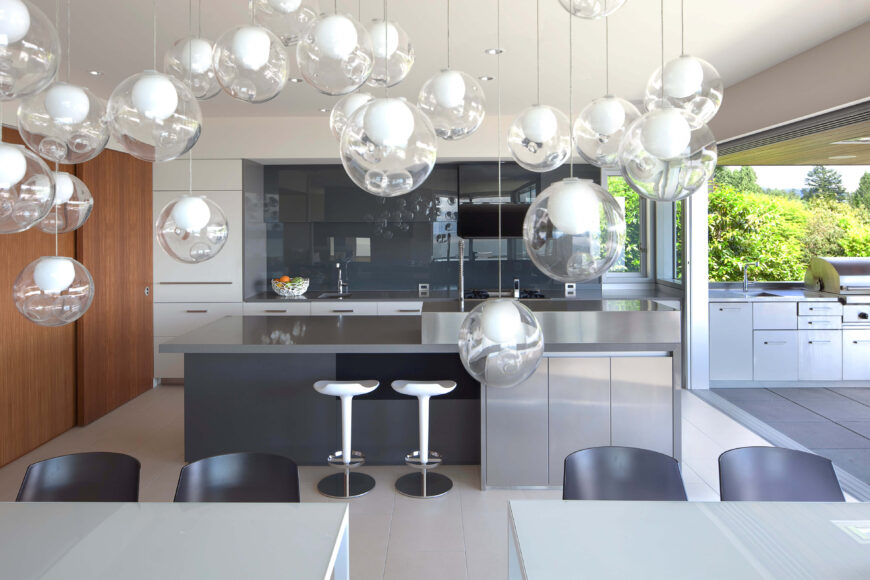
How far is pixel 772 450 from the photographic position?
2.35m

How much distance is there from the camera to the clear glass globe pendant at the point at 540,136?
169 cm

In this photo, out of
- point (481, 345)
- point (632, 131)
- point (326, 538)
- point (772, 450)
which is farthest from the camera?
point (772, 450)

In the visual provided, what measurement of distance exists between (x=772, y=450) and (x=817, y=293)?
500cm

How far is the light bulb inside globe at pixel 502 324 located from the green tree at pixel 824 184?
283 inches

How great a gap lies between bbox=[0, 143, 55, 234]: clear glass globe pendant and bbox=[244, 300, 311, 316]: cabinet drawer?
5027 millimetres

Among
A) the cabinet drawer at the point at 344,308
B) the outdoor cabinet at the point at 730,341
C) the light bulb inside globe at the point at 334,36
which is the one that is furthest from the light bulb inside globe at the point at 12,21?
the outdoor cabinet at the point at 730,341

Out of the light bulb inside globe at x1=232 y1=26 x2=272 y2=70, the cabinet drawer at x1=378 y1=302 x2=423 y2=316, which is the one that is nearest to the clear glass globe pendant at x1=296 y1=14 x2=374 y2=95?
the light bulb inside globe at x1=232 y1=26 x2=272 y2=70

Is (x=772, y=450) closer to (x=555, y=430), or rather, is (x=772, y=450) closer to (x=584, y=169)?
(x=555, y=430)

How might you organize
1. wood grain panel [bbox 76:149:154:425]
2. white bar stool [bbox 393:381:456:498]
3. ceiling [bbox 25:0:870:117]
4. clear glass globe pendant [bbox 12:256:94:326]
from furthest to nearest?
wood grain panel [bbox 76:149:154:425] → white bar stool [bbox 393:381:456:498] → ceiling [bbox 25:0:870:117] → clear glass globe pendant [bbox 12:256:94:326]

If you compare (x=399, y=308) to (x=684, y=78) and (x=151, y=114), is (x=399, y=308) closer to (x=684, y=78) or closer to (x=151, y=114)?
(x=684, y=78)

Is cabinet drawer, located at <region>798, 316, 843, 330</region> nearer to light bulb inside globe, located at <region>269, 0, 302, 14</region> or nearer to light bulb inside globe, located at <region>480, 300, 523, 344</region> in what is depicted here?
light bulb inside globe, located at <region>480, 300, 523, 344</region>

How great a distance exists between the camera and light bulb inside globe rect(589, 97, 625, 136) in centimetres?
166

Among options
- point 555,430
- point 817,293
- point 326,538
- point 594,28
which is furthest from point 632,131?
point 817,293

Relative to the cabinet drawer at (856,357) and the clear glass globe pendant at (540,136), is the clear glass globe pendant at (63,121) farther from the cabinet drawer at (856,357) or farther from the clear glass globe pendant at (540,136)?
the cabinet drawer at (856,357)
